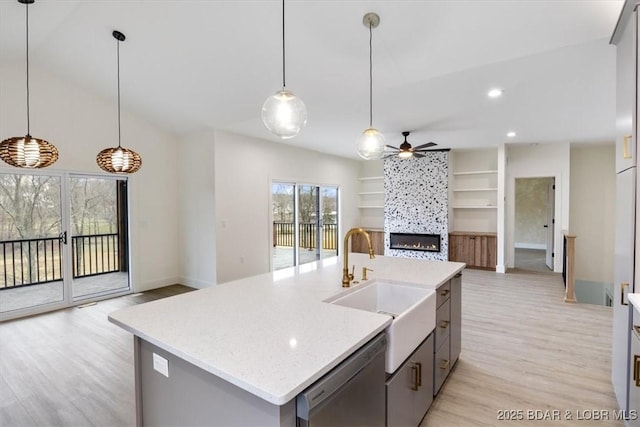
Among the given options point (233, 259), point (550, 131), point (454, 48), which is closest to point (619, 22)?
point (454, 48)

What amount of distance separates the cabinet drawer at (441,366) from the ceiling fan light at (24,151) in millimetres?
3732

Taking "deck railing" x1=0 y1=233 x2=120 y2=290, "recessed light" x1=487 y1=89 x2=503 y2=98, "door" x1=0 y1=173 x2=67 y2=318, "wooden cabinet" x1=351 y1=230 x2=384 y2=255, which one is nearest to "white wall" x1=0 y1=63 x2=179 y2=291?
"door" x1=0 y1=173 x2=67 y2=318

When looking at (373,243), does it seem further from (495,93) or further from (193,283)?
(495,93)

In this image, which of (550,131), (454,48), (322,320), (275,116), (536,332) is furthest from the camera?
(550,131)

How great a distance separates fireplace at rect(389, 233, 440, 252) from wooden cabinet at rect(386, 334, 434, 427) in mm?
5389

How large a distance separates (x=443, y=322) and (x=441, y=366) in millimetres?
319

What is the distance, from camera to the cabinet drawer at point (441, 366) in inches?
87.4

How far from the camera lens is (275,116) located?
6.63 feet

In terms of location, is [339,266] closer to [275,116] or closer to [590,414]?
[275,116]

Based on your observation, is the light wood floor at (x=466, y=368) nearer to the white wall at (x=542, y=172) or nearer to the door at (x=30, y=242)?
the door at (x=30, y=242)

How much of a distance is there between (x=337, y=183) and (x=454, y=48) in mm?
5329

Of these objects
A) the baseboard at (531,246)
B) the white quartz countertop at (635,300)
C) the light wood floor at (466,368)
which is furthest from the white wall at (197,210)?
the baseboard at (531,246)

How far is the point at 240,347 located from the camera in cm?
122

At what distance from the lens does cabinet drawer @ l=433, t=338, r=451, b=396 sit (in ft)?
7.29
